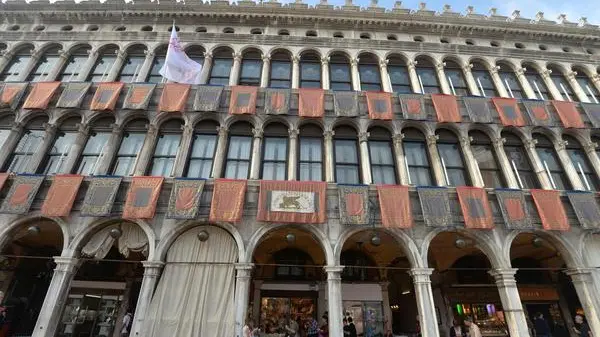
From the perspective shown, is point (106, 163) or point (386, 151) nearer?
point (106, 163)

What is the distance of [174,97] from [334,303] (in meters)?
10.5

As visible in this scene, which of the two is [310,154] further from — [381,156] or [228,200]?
[228,200]

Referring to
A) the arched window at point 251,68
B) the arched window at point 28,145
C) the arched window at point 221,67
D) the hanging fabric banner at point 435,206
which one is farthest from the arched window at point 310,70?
the arched window at point 28,145

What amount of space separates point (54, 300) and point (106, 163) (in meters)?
5.05

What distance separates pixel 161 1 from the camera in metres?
16.9

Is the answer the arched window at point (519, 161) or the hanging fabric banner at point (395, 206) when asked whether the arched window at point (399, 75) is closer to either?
the arched window at point (519, 161)

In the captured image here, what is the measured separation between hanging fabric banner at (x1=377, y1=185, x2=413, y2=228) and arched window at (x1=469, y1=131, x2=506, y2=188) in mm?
4167

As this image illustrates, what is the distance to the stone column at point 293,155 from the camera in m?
12.5

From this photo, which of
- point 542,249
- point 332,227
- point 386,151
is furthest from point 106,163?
point 542,249

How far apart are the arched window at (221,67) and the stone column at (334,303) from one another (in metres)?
10.3

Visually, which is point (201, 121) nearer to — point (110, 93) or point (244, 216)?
point (110, 93)

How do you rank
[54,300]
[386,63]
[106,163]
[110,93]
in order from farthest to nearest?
[386,63] < [110,93] < [106,163] < [54,300]

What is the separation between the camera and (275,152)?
13383mm

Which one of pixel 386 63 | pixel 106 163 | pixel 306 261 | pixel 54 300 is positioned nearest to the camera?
pixel 54 300
